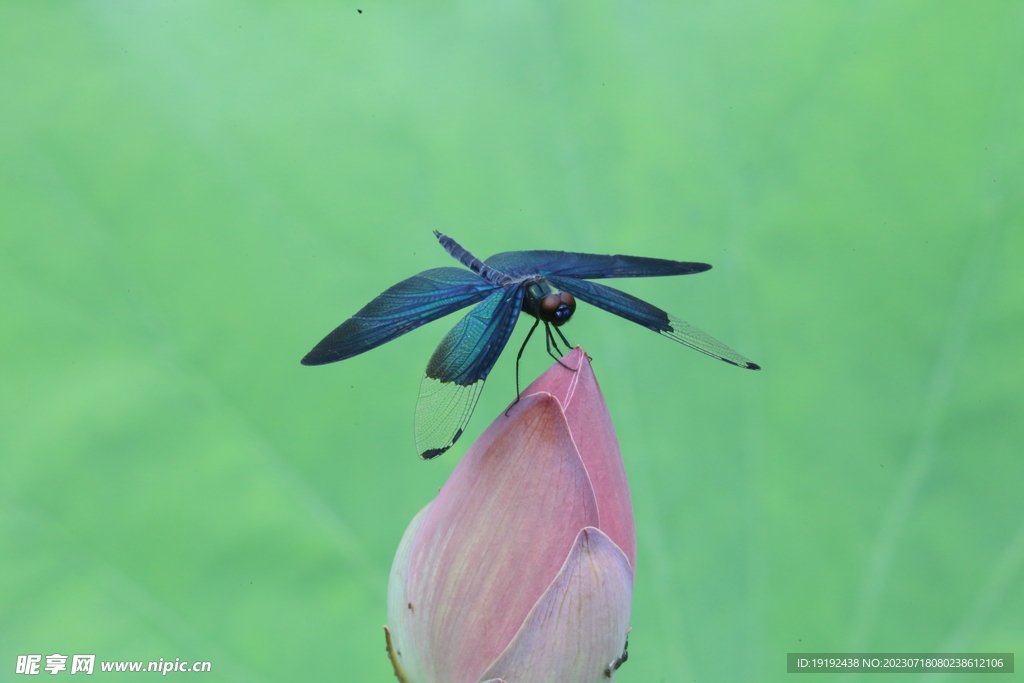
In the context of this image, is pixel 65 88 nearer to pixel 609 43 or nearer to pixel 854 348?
pixel 609 43

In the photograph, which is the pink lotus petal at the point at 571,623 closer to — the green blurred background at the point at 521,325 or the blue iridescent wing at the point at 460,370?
the blue iridescent wing at the point at 460,370

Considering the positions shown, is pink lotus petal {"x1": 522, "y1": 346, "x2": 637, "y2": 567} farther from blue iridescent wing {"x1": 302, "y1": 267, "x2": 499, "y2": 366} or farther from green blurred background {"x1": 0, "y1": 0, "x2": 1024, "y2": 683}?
green blurred background {"x1": 0, "y1": 0, "x2": 1024, "y2": 683}

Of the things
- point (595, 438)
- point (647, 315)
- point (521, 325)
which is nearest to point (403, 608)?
point (595, 438)

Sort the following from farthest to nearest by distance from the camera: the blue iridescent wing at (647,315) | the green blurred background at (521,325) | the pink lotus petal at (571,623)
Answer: the green blurred background at (521,325) < the blue iridescent wing at (647,315) < the pink lotus petal at (571,623)

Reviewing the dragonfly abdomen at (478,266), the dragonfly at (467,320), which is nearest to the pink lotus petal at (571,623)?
the dragonfly at (467,320)

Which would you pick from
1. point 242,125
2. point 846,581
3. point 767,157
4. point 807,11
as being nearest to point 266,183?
point 242,125

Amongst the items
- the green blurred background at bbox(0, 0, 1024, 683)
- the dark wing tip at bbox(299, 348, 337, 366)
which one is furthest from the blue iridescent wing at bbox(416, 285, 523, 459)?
the green blurred background at bbox(0, 0, 1024, 683)
